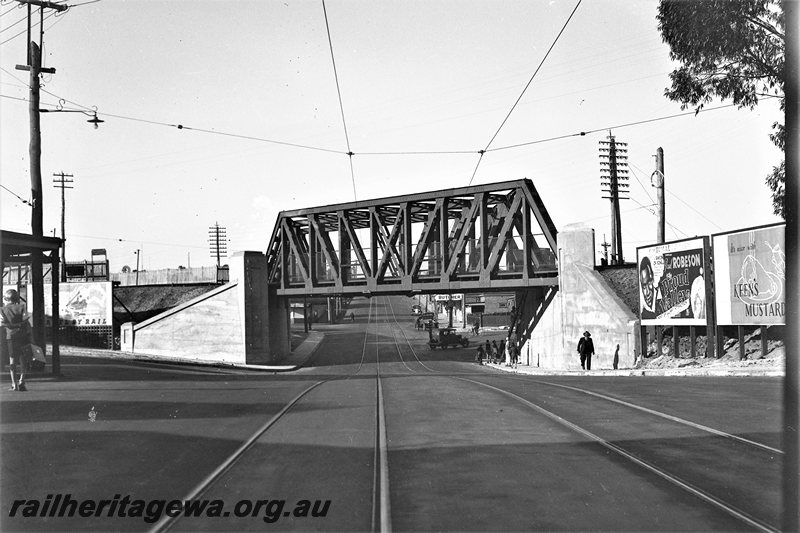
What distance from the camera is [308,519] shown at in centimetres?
591

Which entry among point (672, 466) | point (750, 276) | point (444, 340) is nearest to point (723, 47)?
point (750, 276)

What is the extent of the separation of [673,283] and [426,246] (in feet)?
49.1

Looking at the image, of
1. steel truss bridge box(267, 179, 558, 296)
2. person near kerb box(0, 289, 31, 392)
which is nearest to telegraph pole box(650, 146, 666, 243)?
steel truss bridge box(267, 179, 558, 296)

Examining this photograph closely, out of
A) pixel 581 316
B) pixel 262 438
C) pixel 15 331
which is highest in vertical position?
pixel 15 331

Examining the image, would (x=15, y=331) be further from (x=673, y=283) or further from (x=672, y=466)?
(x=673, y=283)

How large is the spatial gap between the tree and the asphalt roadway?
6709 mm

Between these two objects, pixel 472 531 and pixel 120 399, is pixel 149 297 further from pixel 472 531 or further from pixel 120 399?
pixel 472 531

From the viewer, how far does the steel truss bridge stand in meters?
33.9

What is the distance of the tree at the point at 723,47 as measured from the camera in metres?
14.6

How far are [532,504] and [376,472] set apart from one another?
1890mm

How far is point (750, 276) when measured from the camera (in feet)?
66.6

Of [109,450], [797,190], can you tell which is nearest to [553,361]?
[109,450]

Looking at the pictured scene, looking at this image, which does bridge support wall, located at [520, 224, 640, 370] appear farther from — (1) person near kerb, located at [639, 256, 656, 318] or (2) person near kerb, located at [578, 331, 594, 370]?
(2) person near kerb, located at [578, 331, 594, 370]

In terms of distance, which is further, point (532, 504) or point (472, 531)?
point (532, 504)
